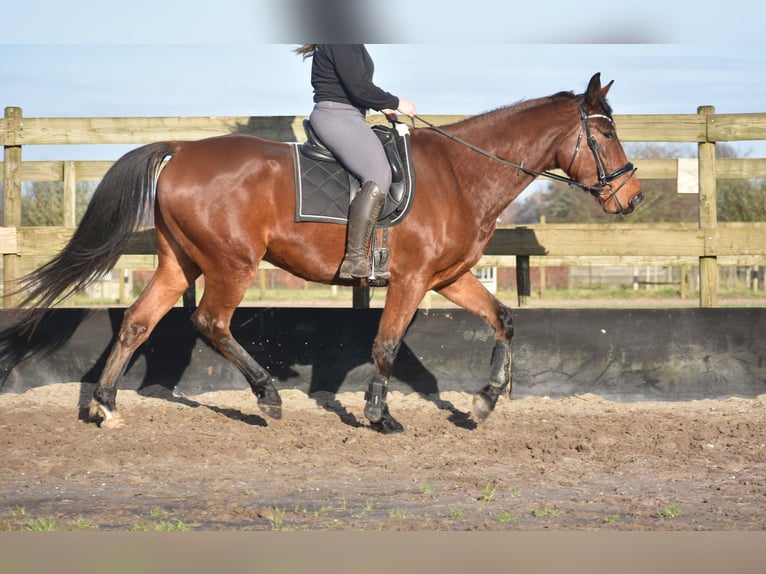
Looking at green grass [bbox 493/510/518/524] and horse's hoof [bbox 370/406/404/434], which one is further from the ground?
horse's hoof [bbox 370/406/404/434]

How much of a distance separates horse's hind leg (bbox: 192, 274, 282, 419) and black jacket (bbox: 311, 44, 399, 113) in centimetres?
141

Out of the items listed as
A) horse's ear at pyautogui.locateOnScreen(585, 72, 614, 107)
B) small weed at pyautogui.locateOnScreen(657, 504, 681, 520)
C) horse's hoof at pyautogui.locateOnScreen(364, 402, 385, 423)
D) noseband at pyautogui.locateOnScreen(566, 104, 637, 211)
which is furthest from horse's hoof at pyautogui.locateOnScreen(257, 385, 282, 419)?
horse's ear at pyautogui.locateOnScreen(585, 72, 614, 107)

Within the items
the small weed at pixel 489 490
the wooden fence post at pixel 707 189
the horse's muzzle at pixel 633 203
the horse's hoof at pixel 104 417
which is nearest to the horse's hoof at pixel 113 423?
the horse's hoof at pixel 104 417

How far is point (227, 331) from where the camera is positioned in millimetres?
5867

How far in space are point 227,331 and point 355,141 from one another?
158 centimetres

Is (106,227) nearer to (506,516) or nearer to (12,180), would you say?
(12,180)

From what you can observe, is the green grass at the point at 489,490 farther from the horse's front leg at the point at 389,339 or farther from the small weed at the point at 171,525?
the horse's front leg at the point at 389,339

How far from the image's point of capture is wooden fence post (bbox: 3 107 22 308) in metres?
7.28

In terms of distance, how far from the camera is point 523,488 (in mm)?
4227

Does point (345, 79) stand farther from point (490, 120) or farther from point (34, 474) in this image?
point (34, 474)

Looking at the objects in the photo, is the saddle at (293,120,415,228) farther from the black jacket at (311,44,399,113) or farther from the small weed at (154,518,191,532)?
the small weed at (154,518,191,532)

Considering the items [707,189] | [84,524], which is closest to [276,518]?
[84,524]

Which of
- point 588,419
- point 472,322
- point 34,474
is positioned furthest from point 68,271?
point 588,419

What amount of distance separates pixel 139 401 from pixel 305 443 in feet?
6.63
